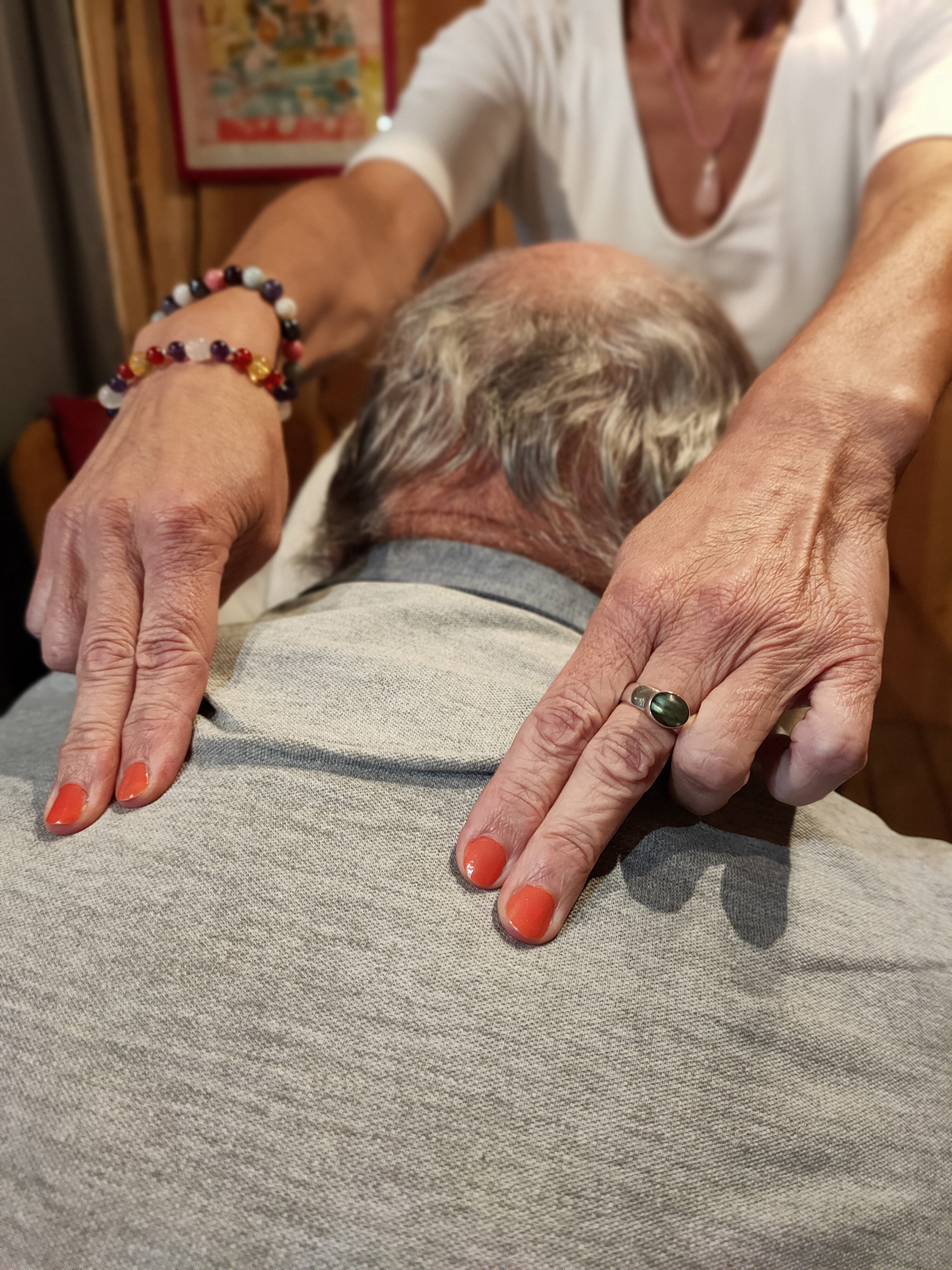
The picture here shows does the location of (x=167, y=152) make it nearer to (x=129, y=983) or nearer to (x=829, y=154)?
(x=829, y=154)

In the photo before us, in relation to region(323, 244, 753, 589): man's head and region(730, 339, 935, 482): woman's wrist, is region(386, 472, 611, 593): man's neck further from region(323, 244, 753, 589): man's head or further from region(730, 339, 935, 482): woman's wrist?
region(730, 339, 935, 482): woman's wrist

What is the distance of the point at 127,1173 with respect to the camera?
1.57 ft

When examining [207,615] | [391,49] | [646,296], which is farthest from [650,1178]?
[391,49]

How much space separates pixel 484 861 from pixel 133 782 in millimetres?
246

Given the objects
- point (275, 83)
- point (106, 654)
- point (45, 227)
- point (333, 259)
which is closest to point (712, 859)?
point (106, 654)

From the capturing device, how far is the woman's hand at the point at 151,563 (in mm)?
657

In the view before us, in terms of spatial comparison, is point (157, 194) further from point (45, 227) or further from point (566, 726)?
point (566, 726)

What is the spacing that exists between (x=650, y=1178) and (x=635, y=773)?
8.5 inches

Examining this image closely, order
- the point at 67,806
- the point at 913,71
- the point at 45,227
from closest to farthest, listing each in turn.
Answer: the point at 67,806 < the point at 913,71 < the point at 45,227

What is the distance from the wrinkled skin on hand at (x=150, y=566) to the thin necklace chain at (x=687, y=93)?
0.90 m

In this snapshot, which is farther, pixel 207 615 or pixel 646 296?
pixel 646 296

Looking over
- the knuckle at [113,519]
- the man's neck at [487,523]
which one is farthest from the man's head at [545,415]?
the knuckle at [113,519]

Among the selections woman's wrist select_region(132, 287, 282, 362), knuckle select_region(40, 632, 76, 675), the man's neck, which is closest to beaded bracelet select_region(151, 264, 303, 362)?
woman's wrist select_region(132, 287, 282, 362)

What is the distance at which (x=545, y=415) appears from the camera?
825mm
